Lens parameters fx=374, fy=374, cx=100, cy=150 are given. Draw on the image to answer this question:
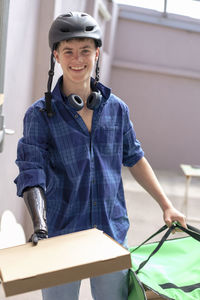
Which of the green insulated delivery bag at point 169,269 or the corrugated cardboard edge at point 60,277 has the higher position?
the corrugated cardboard edge at point 60,277

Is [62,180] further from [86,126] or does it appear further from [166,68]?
[166,68]

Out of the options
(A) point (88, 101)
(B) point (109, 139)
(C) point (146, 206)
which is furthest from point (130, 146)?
(C) point (146, 206)

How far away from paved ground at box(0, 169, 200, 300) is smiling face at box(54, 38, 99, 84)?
1533 mm

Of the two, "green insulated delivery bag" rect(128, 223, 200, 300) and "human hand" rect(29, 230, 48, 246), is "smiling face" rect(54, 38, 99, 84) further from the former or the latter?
"green insulated delivery bag" rect(128, 223, 200, 300)

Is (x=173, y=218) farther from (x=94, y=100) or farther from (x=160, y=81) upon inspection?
(x=160, y=81)

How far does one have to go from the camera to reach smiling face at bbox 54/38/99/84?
116cm

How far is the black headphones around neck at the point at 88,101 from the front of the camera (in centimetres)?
117

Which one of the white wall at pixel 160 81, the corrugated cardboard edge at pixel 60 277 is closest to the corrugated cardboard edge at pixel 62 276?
the corrugated cardboard edge at pixel 60 277

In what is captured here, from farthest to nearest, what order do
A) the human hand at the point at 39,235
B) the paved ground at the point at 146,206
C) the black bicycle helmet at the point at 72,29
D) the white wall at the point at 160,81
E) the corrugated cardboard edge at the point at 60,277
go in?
the white wall at the point at 160,81 < the paved ground at the point at 146,206 < the black bicycle helmet at the point at 72,29 < the human hand at the point at 39,235 < the corrugated cardboard edge at the point at 60,277

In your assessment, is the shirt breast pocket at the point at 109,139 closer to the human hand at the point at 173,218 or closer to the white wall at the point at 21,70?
the human hand at the point at 173,218

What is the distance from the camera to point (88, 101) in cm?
123

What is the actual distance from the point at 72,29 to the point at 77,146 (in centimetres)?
36

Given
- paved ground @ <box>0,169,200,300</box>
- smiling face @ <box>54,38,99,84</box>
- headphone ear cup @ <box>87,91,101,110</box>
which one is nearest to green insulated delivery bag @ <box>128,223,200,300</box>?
headphone ear cup @ <box>87,91,101,110</box>

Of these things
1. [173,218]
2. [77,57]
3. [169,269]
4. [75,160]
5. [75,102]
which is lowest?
[169,269]
